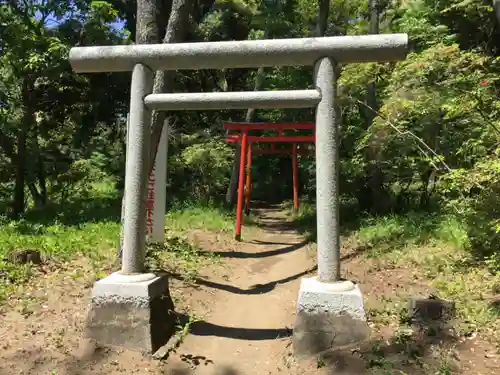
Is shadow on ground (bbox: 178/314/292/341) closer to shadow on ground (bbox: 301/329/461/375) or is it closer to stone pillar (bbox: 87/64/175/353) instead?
stone pillar (bbox: 87/64/175/353)

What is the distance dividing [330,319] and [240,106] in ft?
8.04

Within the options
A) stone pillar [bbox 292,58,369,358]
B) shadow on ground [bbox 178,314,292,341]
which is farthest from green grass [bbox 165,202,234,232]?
stone pillar [bbox 292,58,369,358]

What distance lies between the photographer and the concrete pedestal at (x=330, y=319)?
13.7 ft

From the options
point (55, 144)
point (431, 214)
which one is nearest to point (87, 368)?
point (431, 214)

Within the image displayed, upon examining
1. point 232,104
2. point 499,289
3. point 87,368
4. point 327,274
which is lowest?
point 87,368

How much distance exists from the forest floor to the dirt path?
18 mm

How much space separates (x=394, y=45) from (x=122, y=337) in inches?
160

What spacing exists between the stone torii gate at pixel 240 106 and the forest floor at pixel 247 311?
0.81 ft

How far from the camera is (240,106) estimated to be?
484cm

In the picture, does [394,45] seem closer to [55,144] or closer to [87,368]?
[87,368]

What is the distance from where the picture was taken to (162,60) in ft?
15.5

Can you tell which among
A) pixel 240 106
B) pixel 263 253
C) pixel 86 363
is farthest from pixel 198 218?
pixel 86 363

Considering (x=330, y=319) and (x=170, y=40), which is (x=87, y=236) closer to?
(x=170, y=40)

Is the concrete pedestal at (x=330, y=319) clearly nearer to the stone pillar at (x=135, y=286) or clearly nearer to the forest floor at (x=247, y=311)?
the forest floor at (x=247, y=311)
